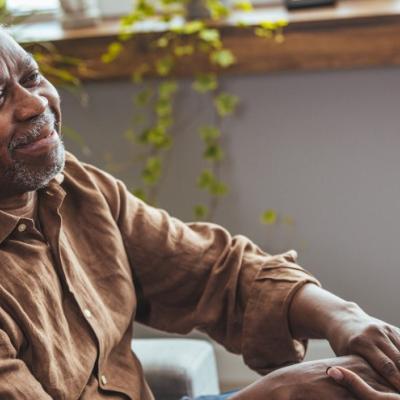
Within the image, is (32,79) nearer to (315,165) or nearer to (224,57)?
(224,57)

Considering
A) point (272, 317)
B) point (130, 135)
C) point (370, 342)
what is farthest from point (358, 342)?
point (130, 135)

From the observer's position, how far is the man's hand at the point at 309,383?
132 centimetres

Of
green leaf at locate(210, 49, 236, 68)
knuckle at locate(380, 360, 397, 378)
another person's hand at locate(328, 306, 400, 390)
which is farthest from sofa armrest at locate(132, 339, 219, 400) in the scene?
green leaf at locate(210, 49, 236, 68)

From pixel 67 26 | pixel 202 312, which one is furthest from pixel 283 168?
pixel 202 312

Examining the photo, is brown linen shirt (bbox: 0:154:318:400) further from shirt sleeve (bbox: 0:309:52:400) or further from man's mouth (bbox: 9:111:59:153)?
man's mouth (bbox: 9:111:59:153)

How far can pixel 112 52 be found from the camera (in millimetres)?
2459

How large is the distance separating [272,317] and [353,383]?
0.28 meters

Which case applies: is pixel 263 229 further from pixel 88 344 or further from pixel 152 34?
pixel 88 344

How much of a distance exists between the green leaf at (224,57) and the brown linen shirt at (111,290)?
78 centimetres

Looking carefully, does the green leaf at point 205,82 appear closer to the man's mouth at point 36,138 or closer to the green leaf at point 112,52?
the green leaf at point 112,52

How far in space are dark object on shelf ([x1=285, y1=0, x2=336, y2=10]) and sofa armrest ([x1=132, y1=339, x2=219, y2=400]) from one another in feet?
3.30

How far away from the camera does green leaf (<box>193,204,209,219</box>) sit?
2593 millimetres

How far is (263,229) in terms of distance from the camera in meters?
2.58

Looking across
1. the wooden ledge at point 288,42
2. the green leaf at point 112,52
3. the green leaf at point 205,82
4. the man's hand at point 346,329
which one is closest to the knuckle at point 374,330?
the man's hand at point 346,329
